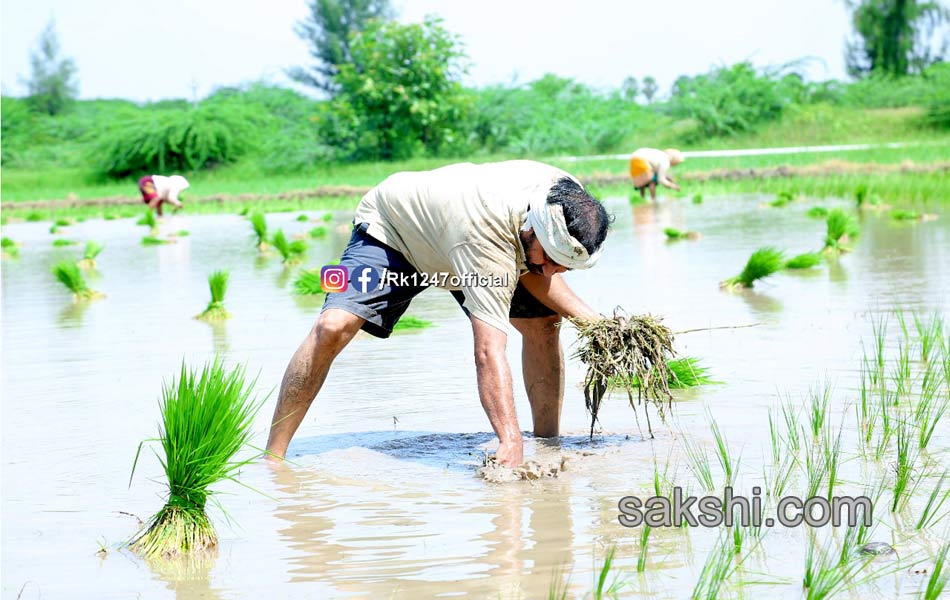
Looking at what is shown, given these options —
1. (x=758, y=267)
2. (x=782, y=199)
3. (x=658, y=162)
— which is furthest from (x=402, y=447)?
(x=658, y=162)

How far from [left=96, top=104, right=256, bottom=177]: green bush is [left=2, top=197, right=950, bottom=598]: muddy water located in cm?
2282

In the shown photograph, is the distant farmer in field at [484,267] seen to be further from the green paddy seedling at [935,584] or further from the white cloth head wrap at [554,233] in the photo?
the green paddy seedling at [935,584]

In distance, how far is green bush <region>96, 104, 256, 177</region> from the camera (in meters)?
31.2

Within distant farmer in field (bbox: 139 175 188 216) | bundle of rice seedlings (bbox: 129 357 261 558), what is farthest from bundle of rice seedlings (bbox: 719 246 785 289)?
distant farmer in field (bbox: 139 175 188 216)

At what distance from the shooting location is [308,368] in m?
3.95

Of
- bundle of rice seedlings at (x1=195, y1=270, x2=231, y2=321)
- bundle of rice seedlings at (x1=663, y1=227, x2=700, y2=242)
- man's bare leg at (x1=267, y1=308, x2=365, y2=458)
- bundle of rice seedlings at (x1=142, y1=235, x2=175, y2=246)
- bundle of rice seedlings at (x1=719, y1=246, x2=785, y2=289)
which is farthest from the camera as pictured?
bundle of rice seedlings at (x1=142, y1=235, x2=175, y2=246)

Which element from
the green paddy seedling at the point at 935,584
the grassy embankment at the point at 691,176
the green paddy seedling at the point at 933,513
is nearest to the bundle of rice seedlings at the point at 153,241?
the grassy embankment at the point at 691,176

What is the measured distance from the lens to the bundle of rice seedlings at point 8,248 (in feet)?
44.4

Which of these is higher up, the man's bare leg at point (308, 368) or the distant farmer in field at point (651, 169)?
the distant farmer in field at point (651, 169)

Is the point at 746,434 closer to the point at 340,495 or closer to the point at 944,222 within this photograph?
the point at 340,495

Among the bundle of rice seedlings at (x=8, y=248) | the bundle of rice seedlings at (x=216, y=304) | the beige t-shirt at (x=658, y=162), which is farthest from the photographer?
the beige t-shirt at (x=658, y=162)

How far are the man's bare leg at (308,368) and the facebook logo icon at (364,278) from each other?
0.32ft

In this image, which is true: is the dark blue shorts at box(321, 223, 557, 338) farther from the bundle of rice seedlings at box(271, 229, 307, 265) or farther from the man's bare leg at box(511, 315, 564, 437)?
the bundle of rice seedlings at box(271, 229, 307, 265)

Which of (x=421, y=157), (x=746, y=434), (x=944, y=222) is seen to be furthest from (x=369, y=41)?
(x=746, y=434)
